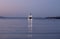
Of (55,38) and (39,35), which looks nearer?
(55,38)

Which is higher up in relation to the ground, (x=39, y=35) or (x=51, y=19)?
(x=51, y=19)

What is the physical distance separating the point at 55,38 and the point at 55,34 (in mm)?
208

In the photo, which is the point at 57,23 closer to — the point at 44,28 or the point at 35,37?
the point at 44,28

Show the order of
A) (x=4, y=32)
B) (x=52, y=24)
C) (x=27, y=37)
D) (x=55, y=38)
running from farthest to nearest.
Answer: (x=52, y=24)
(x=4, y=32)
(x=27, y=37)
(x=55, y=38)

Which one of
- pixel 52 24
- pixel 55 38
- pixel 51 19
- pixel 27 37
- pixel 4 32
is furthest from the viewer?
pixel 52 24

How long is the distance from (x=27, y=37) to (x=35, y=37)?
0.11m

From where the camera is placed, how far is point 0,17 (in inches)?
98.5

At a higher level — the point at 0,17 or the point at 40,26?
the point at 0,17

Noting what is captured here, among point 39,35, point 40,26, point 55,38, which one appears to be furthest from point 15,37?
point 40,26

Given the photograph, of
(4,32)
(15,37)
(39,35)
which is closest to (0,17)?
(4,32)

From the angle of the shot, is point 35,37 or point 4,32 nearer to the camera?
point 35,37

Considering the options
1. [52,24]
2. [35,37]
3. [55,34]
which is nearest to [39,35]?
[35,37]

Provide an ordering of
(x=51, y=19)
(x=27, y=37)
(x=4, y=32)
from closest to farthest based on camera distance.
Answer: (x=27, y=37)
(x=4, y=32)
(x=51, y=19)

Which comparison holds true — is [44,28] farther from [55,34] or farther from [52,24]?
[55,34]
